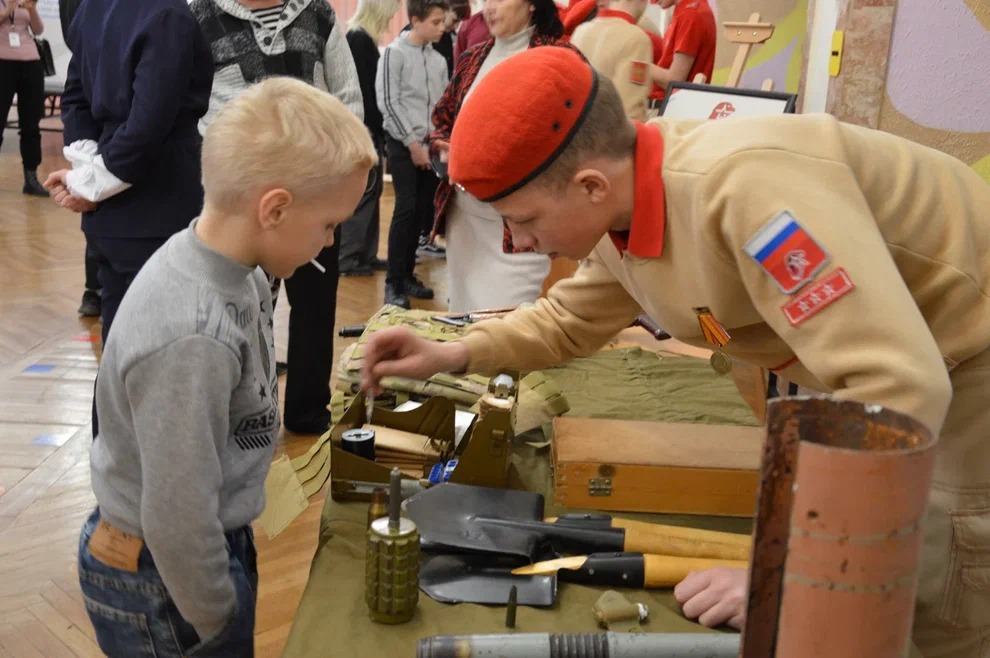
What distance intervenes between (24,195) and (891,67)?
21.5 ft

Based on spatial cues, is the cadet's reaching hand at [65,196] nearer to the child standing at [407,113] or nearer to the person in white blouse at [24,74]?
the child standing at [407,113]

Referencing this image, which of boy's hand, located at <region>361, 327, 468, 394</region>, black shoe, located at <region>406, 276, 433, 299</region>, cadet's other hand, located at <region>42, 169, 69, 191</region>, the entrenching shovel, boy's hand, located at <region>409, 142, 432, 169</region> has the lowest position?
black shoe, located at <region>406, 276, 433, 299</region>

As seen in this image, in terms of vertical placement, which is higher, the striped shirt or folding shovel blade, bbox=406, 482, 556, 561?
the striped shirt

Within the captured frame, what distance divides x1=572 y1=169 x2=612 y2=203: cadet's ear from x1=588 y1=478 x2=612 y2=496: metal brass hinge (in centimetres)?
45

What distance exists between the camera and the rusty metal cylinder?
45 cm

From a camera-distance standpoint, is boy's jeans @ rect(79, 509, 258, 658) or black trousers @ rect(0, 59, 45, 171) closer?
boy's jeans @ rect(79, 509, 258, 658)

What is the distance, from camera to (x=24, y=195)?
7.09 meters

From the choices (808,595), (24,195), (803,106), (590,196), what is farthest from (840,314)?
(24,195)

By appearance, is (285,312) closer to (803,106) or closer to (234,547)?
(803,106)

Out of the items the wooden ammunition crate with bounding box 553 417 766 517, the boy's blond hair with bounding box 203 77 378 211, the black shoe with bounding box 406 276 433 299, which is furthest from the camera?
the black shoe with bounding box 406 276 433 299

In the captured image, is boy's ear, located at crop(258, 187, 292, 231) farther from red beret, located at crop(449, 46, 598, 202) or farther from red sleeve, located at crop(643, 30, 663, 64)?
red sleeve, located at crop(643, 30, 663, 64)

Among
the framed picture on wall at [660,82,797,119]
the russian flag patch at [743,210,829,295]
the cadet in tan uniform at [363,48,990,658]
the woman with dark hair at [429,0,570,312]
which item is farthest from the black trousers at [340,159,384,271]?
the russian flag patch at [743,210,829,295]

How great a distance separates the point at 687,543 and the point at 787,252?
47 centimetres

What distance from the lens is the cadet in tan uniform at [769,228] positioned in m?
1.01
